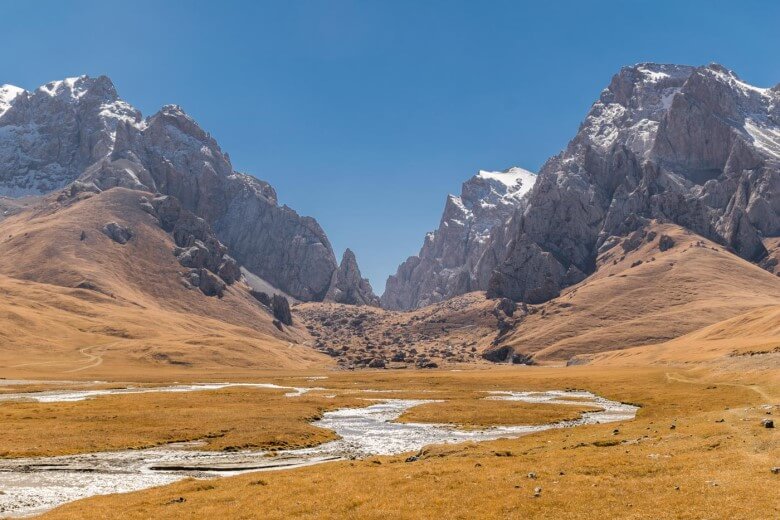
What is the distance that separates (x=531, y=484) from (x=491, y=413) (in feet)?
178

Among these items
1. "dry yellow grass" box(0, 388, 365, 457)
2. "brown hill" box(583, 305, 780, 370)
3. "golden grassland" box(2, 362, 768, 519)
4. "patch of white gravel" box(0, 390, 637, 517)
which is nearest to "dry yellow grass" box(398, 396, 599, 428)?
"patch of white gravel" box(0, 390, 637, 517)

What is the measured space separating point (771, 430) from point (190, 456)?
1870 inches

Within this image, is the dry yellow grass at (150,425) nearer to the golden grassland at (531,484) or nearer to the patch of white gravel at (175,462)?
the patch of white gravel at (175,462)

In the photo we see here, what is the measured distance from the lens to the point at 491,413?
87.5 m

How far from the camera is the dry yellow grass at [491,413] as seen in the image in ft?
265

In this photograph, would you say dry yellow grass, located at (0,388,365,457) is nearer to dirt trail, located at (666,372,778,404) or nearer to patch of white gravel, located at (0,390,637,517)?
patch of white gravel, located at (0,390,637,517)

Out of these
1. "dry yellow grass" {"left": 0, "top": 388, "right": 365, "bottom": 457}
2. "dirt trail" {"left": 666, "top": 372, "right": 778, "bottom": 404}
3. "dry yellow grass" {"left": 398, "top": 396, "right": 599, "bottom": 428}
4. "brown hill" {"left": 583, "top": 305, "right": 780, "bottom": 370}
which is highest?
"brown hill" {"left": 583, "top": 305, "right": 780, "bottom": 370}

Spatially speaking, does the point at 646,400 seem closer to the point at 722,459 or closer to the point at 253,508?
the point at 722,459

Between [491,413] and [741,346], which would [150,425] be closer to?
[491,413]

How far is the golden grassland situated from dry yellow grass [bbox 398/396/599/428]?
25665 millimetres

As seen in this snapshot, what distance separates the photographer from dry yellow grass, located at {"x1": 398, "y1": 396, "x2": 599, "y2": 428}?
265ft

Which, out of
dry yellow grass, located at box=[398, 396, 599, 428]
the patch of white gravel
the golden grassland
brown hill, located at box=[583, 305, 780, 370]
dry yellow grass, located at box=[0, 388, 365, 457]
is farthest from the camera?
brown hill, located at box=[583, 305, 780, 370]

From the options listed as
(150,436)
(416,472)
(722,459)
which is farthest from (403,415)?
(722,459)

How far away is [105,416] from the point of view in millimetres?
78750
